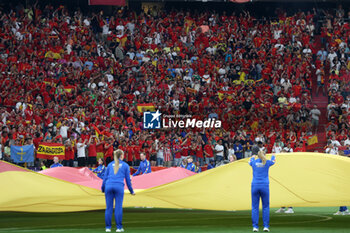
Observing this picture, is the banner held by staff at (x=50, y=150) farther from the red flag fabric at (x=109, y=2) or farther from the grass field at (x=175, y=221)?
the red flag fabric at (x=109, y=2)

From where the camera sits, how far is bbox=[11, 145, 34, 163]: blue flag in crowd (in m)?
23.9

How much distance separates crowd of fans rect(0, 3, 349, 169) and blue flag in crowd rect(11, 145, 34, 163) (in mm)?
332

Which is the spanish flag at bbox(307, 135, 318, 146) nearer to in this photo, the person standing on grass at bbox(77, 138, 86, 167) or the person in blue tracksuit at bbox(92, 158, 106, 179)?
the person standing on grass at bbox(77, 138, 86, 167)

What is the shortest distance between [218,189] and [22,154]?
11.5 metres

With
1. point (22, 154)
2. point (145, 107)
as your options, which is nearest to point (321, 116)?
point (145, 107)

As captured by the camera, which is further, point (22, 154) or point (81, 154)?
point (81, 154)

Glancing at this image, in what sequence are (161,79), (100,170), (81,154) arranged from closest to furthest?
(100,170), (81,154), (161,79)

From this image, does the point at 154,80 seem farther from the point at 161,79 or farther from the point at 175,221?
the point at 175,221

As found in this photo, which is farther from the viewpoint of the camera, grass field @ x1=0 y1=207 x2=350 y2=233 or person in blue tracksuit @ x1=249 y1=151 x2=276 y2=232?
grass field @ x1=0 y1=207 x2=350 y2=233

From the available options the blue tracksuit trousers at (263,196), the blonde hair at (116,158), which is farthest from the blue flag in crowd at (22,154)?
the blue tracksuit trousers at (263,196)

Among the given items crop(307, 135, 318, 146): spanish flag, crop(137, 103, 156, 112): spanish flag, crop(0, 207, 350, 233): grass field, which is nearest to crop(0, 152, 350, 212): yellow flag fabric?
crop(0, 207, 350, 233): grass field

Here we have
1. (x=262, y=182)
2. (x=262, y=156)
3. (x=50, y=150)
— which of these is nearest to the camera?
(x=262, y=156)

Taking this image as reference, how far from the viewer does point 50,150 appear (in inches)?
966

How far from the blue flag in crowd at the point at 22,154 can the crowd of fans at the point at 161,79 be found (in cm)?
33
